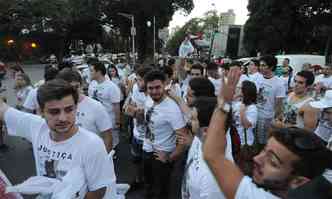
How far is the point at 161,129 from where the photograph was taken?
140 inches

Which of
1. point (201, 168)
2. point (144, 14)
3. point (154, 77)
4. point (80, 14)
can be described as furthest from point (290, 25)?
point (201, 168)

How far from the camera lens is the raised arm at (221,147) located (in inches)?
62.3

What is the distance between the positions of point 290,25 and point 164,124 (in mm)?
30023

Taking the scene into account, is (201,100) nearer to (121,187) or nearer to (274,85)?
(121,187)

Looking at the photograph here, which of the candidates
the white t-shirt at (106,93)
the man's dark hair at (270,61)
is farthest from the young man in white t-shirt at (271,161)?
the man's dark hair at (270,61)

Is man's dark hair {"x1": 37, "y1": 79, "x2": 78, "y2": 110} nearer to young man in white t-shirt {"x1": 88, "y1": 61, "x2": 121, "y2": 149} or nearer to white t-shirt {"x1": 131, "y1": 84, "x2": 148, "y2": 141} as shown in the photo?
white t-shirt {"x1": 131, "y1": 84, "x2": 148, "y2": 141}

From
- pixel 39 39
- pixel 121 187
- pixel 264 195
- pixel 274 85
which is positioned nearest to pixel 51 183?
pixel 121 187

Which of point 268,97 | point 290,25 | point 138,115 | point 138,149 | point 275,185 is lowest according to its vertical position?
point 138,149

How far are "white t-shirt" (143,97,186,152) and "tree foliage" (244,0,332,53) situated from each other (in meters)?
28.8

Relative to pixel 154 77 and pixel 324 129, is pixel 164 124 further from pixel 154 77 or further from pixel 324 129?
pixel 324 129

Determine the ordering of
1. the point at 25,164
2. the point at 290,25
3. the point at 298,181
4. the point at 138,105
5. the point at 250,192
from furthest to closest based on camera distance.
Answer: the point at 290,25 → the point at 25,164 → the point at 138,105 → the point at 250,192 → the point at 298,181

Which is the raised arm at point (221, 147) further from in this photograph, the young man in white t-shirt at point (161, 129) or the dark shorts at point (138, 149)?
the dark shorts at point (138, 149)

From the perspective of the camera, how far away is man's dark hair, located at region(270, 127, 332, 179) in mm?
1390

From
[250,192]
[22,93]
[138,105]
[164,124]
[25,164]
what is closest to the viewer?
[250,192]
